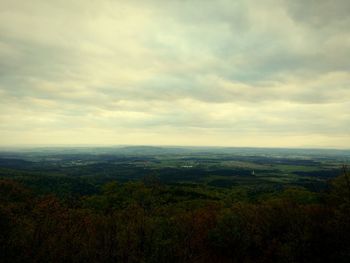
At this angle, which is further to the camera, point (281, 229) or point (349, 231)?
point (281, 229)

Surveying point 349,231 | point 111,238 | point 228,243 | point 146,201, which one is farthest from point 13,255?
point 146,201

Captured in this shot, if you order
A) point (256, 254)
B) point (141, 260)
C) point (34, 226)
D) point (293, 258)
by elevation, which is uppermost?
point (34, 226)

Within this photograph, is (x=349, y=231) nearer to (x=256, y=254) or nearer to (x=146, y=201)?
(x=256, y=254)

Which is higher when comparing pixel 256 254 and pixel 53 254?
pixel 53 254

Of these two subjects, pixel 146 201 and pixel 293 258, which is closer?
pixel 293 258

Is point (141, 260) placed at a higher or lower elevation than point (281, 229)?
higher

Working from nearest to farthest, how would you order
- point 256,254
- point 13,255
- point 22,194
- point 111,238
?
point 13,255 < point 111,238 < point 256,254 < point 22,194

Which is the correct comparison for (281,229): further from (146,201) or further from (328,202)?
(146,201)

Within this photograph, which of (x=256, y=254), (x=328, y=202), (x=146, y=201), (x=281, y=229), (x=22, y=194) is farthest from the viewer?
(x=146, y=201)

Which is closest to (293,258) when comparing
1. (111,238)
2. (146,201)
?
(111,238)
